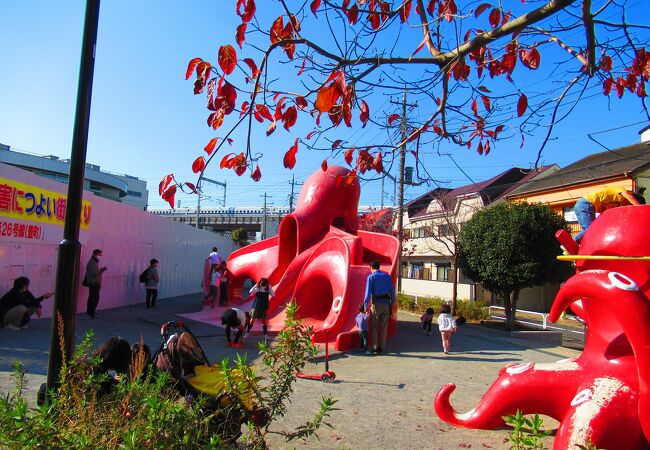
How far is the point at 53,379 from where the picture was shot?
3.37 meters

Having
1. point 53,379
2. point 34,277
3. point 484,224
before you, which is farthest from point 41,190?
point 484,224

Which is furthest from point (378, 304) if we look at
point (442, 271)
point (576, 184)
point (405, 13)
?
point (442, 271)

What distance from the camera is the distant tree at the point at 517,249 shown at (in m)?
13.5

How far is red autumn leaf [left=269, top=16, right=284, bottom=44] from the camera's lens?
3500 mm

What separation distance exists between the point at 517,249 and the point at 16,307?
11.8 meters

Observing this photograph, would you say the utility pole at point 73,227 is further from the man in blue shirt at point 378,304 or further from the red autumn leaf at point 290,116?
the man in blue shirt at point 378,304

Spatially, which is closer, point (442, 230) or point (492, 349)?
point (492, 349)

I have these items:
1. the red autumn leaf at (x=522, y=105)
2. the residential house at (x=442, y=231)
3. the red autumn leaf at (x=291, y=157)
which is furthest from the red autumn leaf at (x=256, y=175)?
the residential house at (x=442, y=231)

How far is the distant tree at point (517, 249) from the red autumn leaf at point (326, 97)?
1179 cm

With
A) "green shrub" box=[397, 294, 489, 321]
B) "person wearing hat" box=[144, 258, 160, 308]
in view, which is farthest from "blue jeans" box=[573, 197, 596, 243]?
"person wearing hat" box=[144, 258, 160, 308]

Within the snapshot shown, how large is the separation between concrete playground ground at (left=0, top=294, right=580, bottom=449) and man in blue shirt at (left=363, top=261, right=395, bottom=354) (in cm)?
37

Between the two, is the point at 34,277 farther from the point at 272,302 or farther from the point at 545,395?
the point at 545,395

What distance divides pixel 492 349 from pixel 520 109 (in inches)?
276

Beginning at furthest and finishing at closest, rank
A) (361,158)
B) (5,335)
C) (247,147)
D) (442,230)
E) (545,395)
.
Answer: (442,230) < (5,335) < (545,395) < (361,158) < (247,147)
